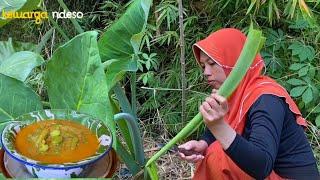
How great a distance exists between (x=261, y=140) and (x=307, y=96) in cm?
112

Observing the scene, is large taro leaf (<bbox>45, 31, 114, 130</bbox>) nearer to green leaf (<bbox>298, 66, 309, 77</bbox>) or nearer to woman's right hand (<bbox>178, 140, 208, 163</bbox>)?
woman's right hand (<bbox>178, 140, 208, 163</bbox>)

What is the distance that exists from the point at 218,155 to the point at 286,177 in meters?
0.21

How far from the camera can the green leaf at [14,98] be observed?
1554 millimetres

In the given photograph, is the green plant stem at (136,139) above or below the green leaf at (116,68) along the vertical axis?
below

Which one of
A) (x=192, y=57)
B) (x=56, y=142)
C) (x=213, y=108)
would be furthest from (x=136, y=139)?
(x=192, y=57)

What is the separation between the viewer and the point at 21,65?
5.35 feet

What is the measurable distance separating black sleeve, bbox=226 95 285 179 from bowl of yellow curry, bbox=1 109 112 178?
44cm

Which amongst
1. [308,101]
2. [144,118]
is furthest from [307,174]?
[144,118]

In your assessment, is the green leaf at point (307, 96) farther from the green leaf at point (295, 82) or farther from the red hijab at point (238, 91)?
the red hijab at point (238, 91)

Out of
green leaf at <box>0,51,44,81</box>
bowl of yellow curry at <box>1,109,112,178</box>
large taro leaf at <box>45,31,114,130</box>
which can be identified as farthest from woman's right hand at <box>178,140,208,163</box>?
bowl of yellow curry at <box>1,109,112,178</box>

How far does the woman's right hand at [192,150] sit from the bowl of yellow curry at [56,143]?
65 centimetres

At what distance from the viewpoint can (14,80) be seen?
1562mm

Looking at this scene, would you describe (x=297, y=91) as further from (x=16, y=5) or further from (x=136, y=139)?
(x=16, y=5)

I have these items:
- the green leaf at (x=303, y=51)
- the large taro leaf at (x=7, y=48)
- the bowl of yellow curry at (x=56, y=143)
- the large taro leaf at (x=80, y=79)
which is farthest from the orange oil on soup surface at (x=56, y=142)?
the green leaf at (x=303, y=51)
